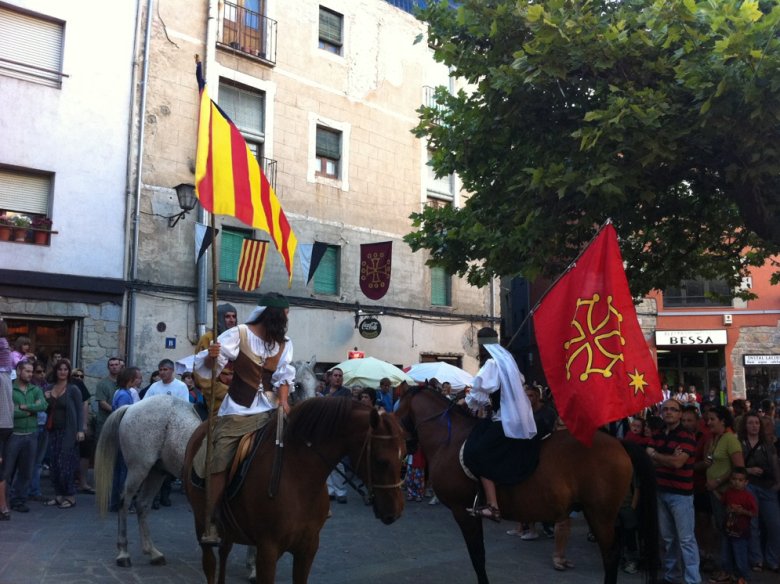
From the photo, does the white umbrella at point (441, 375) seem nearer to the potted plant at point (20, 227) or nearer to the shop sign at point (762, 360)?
the potted plant at point (20, 227)

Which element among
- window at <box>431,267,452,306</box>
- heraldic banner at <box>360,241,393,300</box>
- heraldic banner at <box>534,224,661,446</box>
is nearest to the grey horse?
heraldic banner at <box>534,224,661,446</box>

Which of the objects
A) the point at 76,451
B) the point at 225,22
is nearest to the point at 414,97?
the point at 225,22

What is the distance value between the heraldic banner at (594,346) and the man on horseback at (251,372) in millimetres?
2301

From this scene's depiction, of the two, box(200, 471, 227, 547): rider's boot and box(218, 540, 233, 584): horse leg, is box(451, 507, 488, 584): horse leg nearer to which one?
box(218, 540, 233, 584): horse leg

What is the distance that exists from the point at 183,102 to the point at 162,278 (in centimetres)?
429

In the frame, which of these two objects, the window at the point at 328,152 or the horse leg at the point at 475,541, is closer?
the horse leg at the point at 475,541

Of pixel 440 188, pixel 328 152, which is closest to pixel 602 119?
pixel 328 152

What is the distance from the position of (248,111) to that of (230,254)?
150 inches

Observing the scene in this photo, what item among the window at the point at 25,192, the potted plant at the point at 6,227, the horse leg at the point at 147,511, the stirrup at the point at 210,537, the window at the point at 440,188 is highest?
the window at the point at 440,188

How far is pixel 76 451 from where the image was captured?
1066 cm

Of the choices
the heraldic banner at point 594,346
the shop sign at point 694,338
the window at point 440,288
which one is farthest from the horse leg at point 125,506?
the shop sign at point 694,338

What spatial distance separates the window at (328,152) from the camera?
65.0ft

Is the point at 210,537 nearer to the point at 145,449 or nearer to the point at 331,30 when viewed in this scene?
the point at 145,449

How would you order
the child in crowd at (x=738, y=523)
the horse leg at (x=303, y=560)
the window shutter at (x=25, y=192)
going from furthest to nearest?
the window shutter at (x=25, y=192), the child in crowd at (x=738, y=523), the horse leg at (x=303, y=560)
